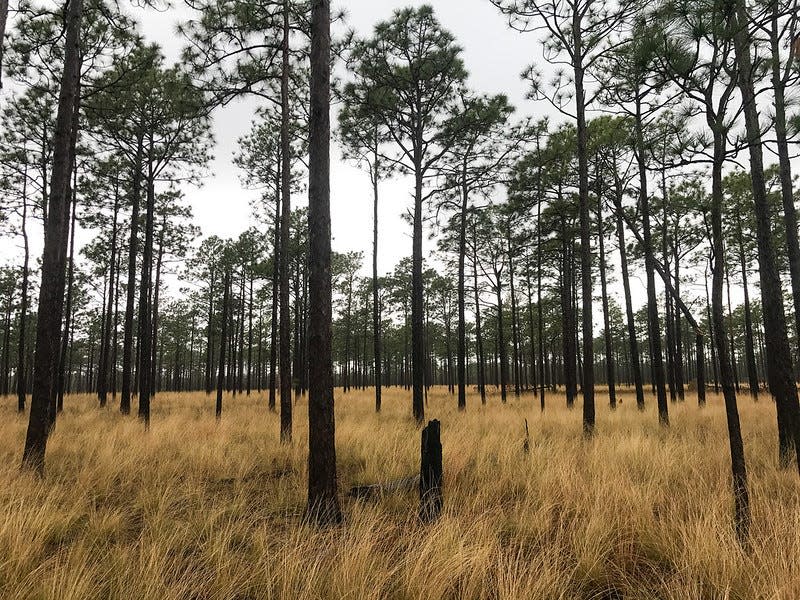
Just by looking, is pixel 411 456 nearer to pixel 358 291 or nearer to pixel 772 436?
pixel 772 436

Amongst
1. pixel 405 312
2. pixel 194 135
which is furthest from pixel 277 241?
pixel 405 312

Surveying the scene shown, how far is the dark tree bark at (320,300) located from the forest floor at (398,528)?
394 mm

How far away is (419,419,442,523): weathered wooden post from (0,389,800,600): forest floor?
0.70ft

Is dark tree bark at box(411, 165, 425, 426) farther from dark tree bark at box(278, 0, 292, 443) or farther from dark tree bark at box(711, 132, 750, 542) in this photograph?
dark tree bark at box(711, 132, 750, 542)

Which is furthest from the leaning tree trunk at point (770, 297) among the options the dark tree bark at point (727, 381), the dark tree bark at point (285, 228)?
the dark tree bark at point (285, 228)

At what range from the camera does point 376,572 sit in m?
2.56

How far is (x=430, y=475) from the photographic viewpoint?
13.2 feet

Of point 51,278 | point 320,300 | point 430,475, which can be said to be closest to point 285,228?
point 51,278

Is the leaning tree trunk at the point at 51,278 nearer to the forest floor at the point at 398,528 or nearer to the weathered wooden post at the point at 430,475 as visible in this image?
the forest floor at the point at 398,528

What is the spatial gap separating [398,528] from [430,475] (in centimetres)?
64

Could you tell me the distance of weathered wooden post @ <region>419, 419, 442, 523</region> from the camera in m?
3.81

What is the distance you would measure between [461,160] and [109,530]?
1219 centimetres

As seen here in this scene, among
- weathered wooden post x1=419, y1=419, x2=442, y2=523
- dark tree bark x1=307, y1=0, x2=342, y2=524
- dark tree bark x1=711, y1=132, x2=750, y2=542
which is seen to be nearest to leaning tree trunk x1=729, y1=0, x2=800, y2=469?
dark tree bark x1=711, y1=132, x2=750, y2=542

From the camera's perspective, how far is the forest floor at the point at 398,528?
2494mm
